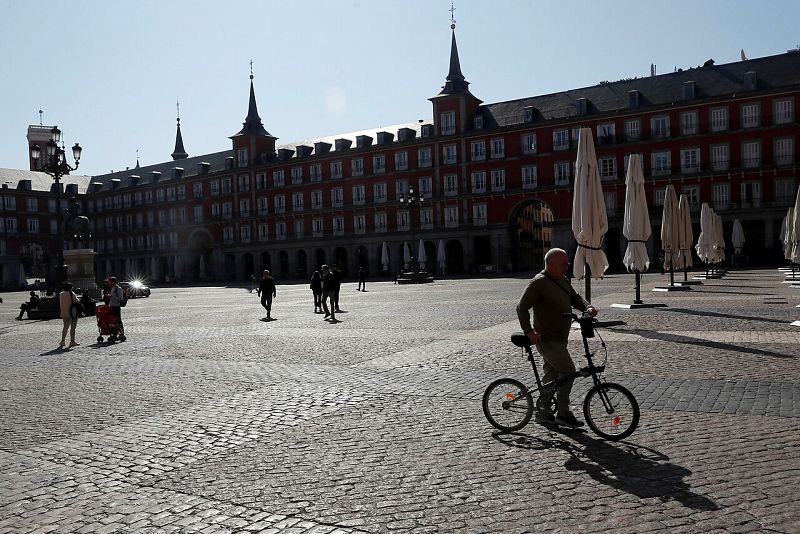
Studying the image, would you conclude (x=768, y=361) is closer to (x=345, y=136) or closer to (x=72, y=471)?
(x=72, y=471)

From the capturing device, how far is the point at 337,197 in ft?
225

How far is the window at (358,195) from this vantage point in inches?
2628

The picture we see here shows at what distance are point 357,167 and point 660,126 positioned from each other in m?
29.0

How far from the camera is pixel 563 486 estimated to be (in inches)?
192

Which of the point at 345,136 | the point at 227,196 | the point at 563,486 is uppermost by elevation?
the point at 345,136

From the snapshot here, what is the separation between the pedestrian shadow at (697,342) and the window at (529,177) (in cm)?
4561

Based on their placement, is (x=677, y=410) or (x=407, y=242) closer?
(x=677, y=410)

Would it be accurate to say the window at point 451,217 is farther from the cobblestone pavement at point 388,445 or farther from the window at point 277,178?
the cobblestone pavement at point 388,445

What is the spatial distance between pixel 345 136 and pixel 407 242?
657 inches

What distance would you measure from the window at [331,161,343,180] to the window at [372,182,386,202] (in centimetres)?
469

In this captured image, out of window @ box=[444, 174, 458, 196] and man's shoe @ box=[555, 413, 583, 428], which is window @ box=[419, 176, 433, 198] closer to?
window @ box=[444, 174, 458, 196]

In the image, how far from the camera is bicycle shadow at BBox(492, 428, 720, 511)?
4.63 m

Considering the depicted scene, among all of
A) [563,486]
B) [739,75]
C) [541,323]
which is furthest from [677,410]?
[739,75]

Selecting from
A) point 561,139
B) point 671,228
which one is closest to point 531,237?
point 561,139
